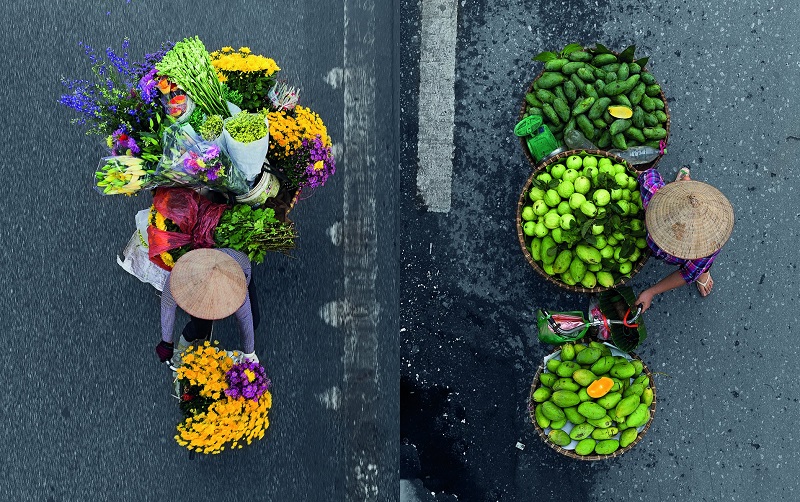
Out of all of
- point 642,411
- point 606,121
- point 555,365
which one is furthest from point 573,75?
point 642,411

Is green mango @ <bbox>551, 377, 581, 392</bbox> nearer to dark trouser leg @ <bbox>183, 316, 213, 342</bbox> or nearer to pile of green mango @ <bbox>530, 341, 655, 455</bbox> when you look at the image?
pile of green mango @ <bbox>530, 341, 655, 455</bbox>

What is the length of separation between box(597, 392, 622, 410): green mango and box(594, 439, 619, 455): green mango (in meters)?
0.24

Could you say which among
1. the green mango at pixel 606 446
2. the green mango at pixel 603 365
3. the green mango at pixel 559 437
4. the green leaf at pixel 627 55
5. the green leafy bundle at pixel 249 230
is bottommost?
the green mango at pixel 606 446

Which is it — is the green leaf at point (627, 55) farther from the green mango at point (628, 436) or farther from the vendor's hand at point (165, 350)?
the vendor's hand at point (165, 350)

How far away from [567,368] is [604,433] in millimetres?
414

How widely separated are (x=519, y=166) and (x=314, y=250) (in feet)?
4.73

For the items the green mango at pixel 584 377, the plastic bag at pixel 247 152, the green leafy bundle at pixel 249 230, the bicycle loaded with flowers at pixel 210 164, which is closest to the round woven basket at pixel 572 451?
the green mango at pixel 584 377

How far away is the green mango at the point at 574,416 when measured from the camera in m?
3.44

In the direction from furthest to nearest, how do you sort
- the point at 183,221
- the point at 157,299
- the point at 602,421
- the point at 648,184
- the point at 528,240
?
1. the point at 157,299
2. the point at 528,240
3. the point at 602,421
4. the point at 648,184
5. the point at 183,221

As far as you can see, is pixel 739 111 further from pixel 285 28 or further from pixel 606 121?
pixel 285 28

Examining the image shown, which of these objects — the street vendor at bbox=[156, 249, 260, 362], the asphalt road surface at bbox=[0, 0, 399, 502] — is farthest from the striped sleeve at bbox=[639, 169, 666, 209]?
the street vendor at bbox=[156, 249, 260, 362]

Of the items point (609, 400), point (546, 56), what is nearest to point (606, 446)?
point (609, 400)

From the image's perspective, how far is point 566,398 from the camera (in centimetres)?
341

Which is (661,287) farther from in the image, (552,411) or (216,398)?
(216,398)
